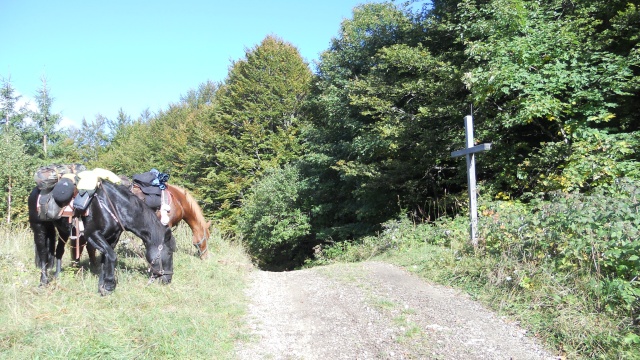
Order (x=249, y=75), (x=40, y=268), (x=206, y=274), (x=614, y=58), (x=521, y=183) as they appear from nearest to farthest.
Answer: (x=40, y=268) < (x=206, y=274) < (x=614, y=58) < (x=521, y=183) < (x=249, y=75)

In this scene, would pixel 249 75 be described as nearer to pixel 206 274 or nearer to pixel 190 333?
pixel 206 274

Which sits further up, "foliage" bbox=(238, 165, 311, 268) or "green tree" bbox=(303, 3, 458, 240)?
"green tree" bbox=(303, 3, 458, 240)

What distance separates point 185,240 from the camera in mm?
8719

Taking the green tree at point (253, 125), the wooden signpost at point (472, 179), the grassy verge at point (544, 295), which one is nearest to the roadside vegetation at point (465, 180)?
the grassy verge at point (544, 295)

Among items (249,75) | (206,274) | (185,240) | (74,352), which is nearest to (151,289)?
(206,274)

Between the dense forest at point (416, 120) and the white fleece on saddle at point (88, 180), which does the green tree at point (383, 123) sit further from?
the white fleece on saddle at point (88, 180)

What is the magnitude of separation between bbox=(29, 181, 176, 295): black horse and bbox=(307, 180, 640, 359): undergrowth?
4046mm

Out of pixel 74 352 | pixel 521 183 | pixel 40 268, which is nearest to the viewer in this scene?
pixel 74 352

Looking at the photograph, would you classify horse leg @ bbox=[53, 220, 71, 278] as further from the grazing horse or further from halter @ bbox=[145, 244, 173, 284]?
halter @ bbox=[145, 244, 173, 284]

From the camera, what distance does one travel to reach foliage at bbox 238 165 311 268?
18203 millimetres

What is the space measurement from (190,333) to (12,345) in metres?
1.46

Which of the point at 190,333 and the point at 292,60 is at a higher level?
the point at 292,60

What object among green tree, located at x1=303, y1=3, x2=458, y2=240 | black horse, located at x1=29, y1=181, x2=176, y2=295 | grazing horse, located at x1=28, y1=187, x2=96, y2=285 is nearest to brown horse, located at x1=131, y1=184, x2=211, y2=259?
black horse, located at x1=29, y1=181, x2=176, y2=295

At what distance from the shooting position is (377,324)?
446 cm
